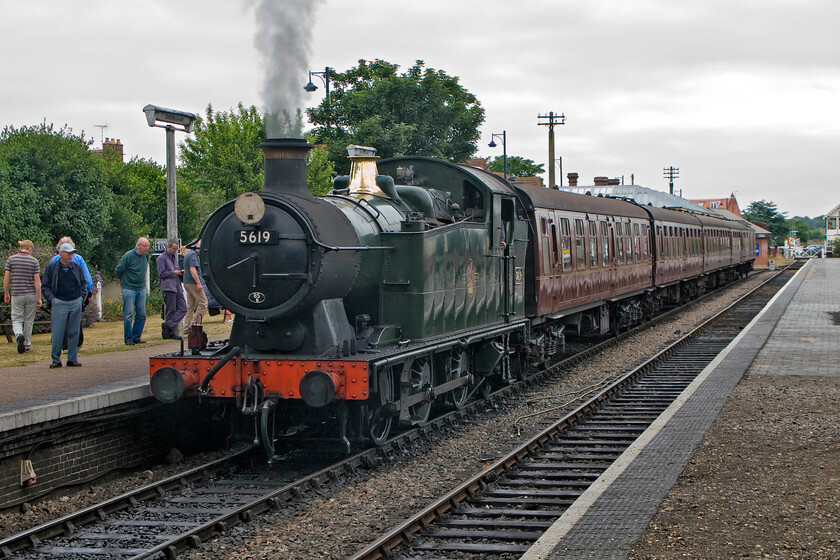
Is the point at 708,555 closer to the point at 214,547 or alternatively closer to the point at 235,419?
the point at 214,547

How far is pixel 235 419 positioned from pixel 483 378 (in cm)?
355

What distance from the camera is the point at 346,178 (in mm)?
10289

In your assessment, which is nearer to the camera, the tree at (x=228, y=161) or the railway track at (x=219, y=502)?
the railway track at (x=219, y=502)

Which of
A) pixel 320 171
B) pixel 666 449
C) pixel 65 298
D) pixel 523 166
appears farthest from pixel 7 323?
pixel 523 166

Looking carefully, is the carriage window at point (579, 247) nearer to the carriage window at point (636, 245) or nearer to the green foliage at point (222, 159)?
the carriage window at point (636, 245)

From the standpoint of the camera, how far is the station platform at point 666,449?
5594mm

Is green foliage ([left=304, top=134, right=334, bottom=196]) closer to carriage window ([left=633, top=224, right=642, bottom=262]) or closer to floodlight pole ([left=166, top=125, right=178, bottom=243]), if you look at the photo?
carriage window ([left=633, top=224, right=642, bottom=262])

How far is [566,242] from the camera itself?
1529 cm

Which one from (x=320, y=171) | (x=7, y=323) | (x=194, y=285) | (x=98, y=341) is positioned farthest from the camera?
(x=320, y=171)

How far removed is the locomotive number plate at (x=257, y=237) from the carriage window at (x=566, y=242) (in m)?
7.77

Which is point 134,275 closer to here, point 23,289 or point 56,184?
point 23,289

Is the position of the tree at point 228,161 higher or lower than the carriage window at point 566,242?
higher

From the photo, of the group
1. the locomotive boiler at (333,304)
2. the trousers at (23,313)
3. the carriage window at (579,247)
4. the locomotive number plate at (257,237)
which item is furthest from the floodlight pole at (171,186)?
the carriage window at (579,247)

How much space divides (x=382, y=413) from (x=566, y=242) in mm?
7401
